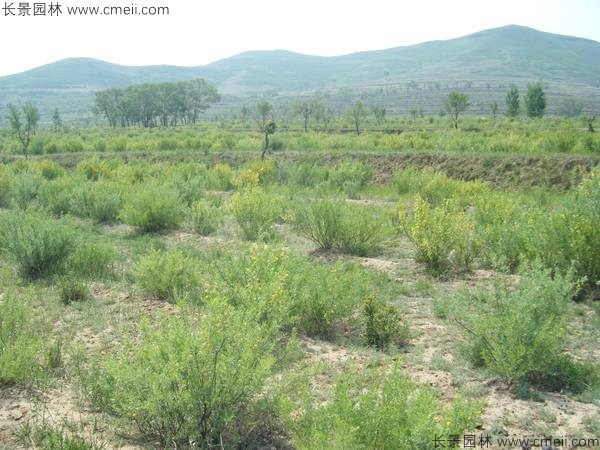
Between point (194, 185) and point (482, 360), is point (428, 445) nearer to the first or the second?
point (482, 360)

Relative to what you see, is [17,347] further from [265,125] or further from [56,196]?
[265,125]

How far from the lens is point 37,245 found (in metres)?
8.27

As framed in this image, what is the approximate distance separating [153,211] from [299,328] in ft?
21.8

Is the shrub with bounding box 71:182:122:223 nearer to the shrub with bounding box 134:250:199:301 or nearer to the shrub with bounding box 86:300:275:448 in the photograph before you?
the shrub with bounding box 134:250:199:301

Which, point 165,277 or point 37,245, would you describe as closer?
point 165,277

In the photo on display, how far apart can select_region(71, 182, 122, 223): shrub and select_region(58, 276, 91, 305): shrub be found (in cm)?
621

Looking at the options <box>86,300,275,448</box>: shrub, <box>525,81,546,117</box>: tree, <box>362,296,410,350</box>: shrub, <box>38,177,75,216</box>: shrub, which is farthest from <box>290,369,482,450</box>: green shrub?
<box>525,81,546,117</box>: tree

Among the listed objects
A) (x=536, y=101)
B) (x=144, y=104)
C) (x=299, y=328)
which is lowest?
(x=299, y=328)

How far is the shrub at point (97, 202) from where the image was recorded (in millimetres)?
13453

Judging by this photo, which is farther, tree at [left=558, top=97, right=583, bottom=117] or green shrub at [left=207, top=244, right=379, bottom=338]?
tree at [left=558, top=97, right=583, bottom=117]

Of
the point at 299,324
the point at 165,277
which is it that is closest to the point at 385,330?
the point at 299,324

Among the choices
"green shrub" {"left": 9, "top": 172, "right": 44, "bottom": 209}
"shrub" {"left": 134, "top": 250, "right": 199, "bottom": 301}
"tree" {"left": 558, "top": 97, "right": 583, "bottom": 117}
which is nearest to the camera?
"shrub" {"left": 134, "top": 250, "right": 199, "bottom": 301}

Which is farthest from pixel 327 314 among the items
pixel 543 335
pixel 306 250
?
pixel 306 250

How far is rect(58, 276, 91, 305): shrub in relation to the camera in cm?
729
